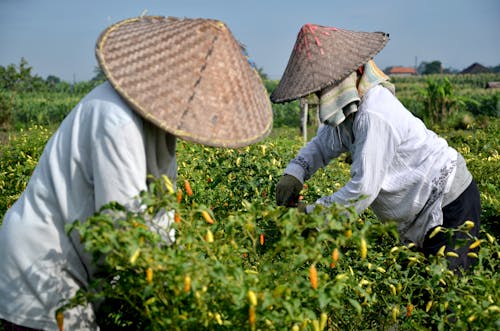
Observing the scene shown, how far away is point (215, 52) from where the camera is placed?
1.50 meters

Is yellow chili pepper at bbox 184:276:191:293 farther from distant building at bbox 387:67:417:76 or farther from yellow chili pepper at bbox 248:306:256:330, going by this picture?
distant building at bbox 387:67:417:76

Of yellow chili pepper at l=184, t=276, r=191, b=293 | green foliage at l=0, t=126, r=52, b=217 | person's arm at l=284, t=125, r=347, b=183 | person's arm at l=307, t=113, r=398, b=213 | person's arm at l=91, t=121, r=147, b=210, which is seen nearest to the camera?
yellow chili pepper at l=184, t=276, r=191, b=293

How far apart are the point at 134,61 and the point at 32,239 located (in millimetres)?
531

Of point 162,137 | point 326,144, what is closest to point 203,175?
point 326,144

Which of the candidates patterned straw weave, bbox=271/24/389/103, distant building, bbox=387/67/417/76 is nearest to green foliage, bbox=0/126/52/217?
patterned straw weave, bbox=271/24/389/103

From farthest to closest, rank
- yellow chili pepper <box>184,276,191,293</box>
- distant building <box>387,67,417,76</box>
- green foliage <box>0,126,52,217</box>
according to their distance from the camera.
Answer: distant building <box>387,67,417,76</box>, green foliage <box>0,126,52,217</box>, yellow chili pepper <box>184,276,191,293</box>

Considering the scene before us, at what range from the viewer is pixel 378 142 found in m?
2.13

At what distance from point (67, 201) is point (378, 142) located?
116 cm

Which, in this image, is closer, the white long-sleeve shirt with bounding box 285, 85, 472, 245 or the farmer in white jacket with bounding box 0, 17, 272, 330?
the farmer in white jacket with bounding box 0, 17, 272, 330

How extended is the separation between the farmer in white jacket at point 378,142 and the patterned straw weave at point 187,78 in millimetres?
669

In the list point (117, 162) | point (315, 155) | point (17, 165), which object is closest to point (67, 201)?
point (117, 162)

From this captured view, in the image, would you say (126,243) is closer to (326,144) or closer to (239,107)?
(239,107)

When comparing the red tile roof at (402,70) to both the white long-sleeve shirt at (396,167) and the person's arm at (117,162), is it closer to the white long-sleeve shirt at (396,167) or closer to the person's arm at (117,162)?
the white long-sleeve shirt at (396,167)

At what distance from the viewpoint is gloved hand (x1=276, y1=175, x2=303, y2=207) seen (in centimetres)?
261
